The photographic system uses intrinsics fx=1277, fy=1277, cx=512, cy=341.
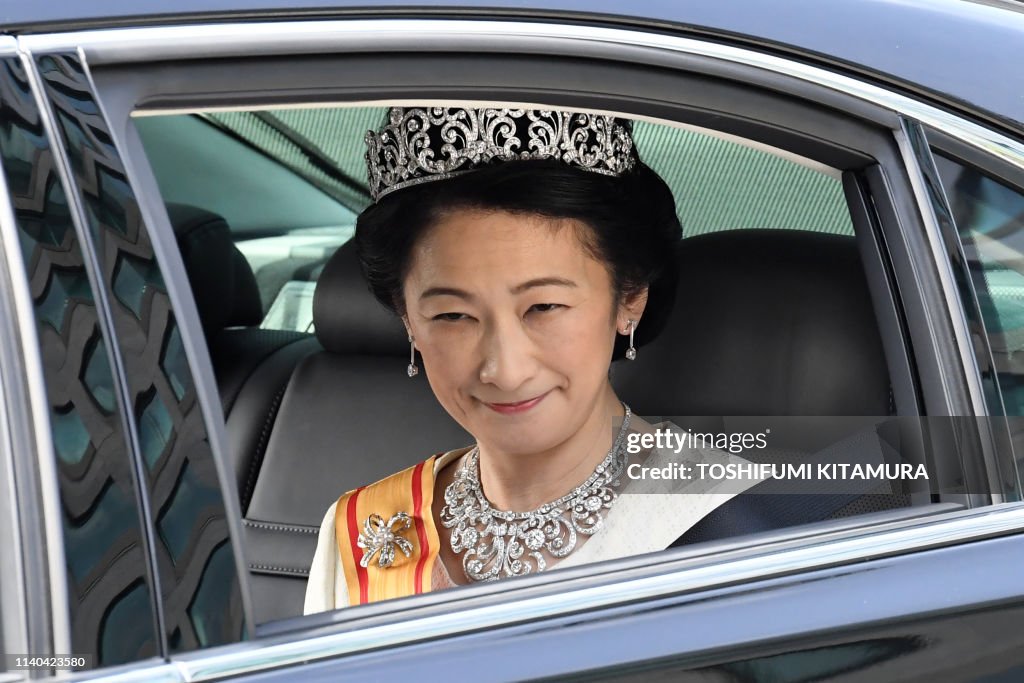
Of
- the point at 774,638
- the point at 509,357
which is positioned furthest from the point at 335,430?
the point at 774,638

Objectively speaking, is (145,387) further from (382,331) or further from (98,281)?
(382,331)

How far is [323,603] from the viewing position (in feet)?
6.72

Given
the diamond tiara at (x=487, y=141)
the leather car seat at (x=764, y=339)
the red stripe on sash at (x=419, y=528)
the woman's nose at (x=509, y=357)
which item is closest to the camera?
the diamond tiara at (x=487, y=141)

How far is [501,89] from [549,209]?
53cm

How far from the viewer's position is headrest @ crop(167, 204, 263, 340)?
3076 millimetres

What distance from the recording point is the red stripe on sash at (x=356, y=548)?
6.38 ft

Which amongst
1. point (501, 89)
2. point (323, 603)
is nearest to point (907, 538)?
point (501, 89)

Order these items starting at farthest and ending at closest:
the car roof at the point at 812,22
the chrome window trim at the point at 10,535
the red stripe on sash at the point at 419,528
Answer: the red stripe on sash at the point at 419,528, the car roof at the point at 812,22, the chrome window trim at the point at 10,535

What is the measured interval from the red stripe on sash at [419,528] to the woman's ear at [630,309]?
43cm

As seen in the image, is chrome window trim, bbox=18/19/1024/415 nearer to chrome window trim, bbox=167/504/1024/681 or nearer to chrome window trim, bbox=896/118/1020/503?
chrome window trim, bbox=896/118/1020/503

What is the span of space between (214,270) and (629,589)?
Result: 2229 mm

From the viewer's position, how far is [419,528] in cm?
198

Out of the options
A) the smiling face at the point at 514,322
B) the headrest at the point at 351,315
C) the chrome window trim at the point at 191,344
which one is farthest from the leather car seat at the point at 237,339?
the chrome window trim at the point at 191,344

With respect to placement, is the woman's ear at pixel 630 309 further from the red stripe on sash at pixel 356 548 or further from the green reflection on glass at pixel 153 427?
the green reflection on glass at pixel 153 427
